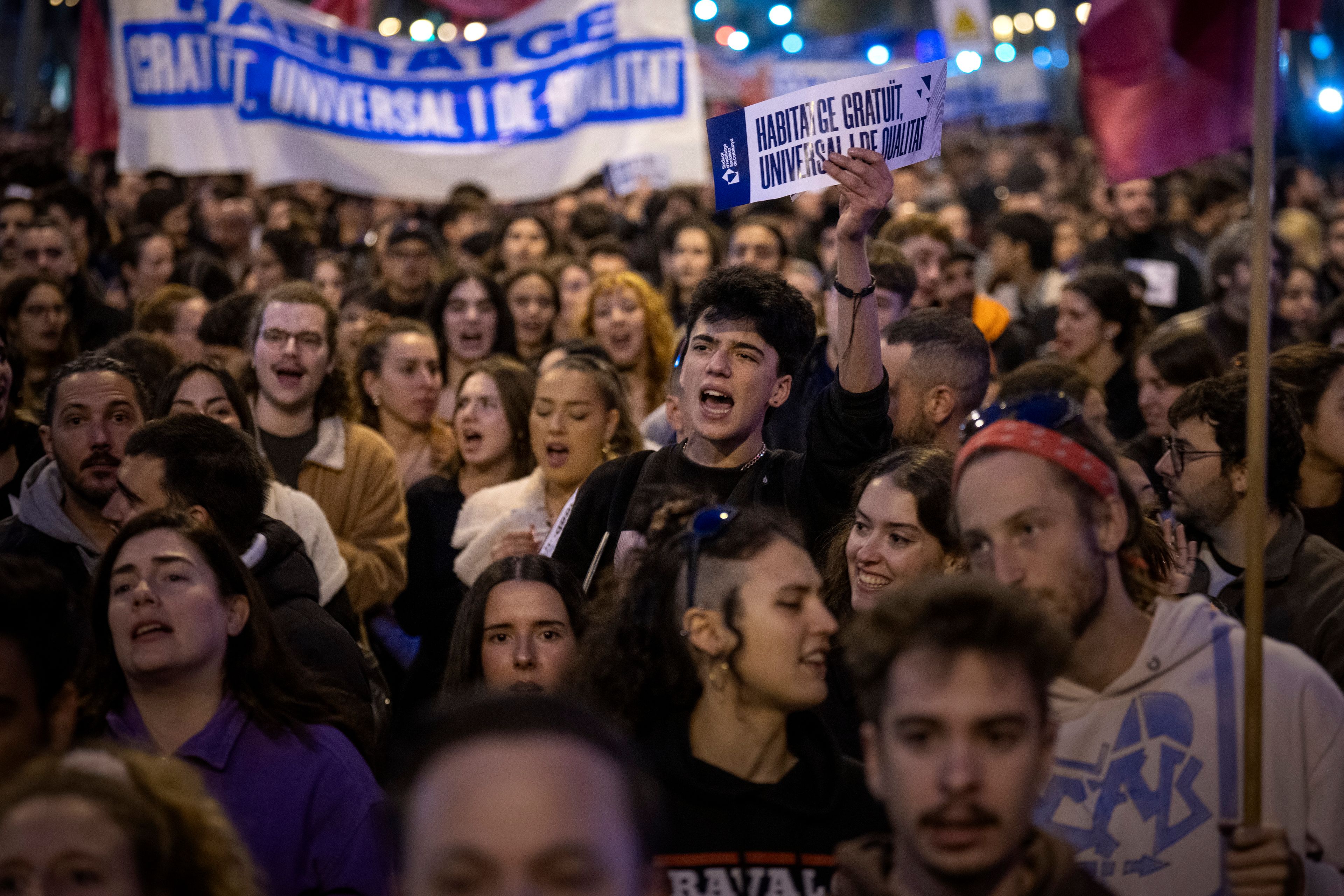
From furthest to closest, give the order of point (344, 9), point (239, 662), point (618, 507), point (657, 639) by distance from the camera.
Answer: point (344, 9)
point (618, 507)
point (239, 662)
point (657, 639)

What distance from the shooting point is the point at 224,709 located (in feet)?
11.2

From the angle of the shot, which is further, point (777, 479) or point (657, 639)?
point (777, 479)

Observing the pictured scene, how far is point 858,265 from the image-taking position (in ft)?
12.8

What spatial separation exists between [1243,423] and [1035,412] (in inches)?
67.3

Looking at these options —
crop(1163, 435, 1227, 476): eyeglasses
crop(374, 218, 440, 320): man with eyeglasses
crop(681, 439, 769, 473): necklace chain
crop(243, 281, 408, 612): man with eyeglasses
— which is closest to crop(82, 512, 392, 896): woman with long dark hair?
crop(681, 439, 769, 473): necklace chain

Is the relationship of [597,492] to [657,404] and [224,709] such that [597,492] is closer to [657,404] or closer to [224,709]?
[224,709]

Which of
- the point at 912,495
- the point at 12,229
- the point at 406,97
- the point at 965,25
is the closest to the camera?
the point at 912,495

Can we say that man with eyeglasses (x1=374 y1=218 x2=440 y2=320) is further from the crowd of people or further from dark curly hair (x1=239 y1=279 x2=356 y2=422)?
dark curly hair (x1=239 y1=279 x2=356 y2=422)

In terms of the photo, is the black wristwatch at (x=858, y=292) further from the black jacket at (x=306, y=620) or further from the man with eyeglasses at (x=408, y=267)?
the man with eyeglasses at (x=408, y=267)

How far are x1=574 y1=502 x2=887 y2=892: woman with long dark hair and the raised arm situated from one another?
2.70 ft

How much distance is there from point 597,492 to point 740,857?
1757 mm

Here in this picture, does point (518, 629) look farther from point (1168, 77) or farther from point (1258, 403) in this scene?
point (1168, 77)

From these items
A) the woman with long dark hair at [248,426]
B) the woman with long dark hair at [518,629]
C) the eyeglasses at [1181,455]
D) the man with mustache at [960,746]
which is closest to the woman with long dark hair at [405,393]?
the woman with long dark hair at [248,426]

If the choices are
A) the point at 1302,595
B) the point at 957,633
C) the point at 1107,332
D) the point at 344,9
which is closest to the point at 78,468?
the point at 957,633
